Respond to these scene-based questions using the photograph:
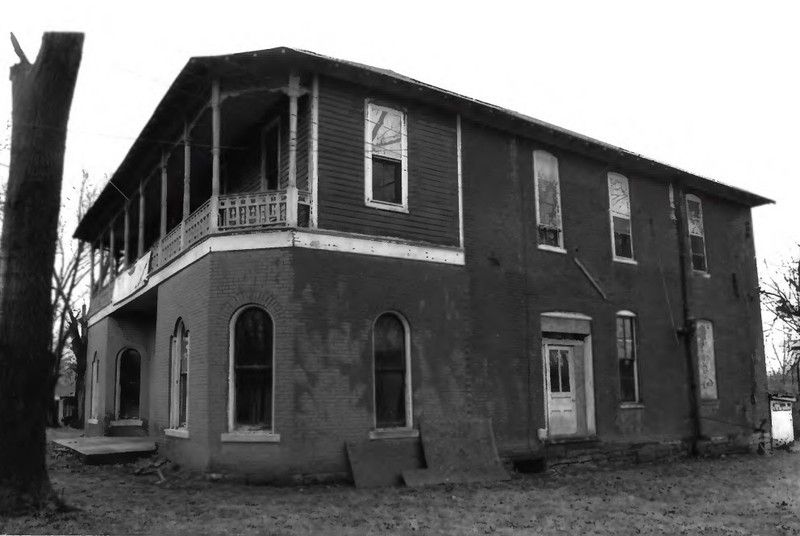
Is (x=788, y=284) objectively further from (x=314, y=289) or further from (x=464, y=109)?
(x=314, y=289)

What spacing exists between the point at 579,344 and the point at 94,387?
47.0 ft

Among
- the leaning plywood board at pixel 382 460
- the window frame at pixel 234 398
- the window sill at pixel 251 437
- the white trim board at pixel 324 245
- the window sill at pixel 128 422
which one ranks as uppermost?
the white trim board at pixel 324 245

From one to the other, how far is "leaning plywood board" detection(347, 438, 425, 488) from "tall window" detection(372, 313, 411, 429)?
40cm

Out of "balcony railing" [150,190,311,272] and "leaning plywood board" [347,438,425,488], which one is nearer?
"leaning plywood board" [347,438,425,488]

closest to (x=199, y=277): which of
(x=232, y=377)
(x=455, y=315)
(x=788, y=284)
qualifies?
(x=232, y=377)

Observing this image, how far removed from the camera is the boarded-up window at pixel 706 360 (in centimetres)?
2000

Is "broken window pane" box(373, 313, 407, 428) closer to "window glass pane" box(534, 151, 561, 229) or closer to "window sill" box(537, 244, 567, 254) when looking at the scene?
"window sill" box(537, 244, 567, 254)

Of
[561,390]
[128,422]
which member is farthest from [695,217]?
[128,422]

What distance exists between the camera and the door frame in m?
16.3

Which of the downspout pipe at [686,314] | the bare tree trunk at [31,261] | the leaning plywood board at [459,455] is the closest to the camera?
the bare tree trunk at [31,261]

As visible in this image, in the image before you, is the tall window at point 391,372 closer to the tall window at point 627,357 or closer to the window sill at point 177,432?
the window sill at point 177,432

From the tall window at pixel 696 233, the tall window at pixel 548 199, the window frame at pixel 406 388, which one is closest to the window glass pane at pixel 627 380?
the tall window at pixel 548 199

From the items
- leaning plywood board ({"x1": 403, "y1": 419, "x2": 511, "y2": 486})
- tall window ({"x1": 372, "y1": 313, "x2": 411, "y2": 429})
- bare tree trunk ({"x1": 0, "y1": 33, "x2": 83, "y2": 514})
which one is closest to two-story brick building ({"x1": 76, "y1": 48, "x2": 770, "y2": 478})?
tall window ({"x1": 372, "y1": 313, "x2": 411, "y2": 429})

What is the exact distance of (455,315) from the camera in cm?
1445
